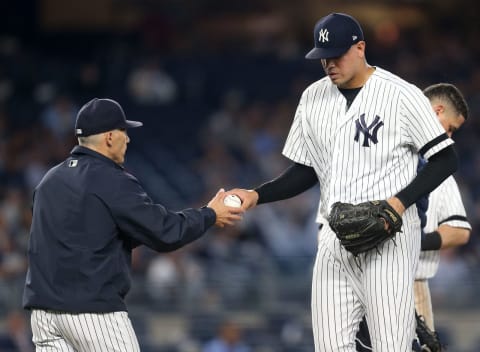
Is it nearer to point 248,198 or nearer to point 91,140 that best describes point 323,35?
point 248,198

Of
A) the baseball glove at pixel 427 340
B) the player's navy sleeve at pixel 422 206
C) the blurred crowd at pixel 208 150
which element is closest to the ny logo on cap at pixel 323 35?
the player's navy sleeve at pixel 422 206

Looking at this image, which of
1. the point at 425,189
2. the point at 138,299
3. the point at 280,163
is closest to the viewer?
the point at 425,189

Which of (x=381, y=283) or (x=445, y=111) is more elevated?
(x=445, y=111)

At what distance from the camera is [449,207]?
576 centimetres

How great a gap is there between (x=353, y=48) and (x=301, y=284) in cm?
617

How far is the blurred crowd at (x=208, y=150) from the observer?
10.8 metres

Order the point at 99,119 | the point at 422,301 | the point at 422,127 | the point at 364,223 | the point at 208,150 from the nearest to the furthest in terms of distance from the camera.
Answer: the point at 364,223
the point at 422,127
the point at 99,119
the point at 422,301
the point at 208,150

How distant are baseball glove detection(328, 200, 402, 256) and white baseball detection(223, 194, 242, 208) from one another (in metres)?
0.64

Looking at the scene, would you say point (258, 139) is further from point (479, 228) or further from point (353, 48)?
point (353, 48)

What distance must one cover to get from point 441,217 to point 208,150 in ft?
25.4

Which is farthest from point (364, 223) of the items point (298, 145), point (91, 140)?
point (91, 140)

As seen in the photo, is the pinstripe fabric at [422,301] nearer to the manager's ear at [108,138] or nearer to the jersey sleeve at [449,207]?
the jersey sleeve at [449,207]

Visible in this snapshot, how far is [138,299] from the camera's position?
35.3ft

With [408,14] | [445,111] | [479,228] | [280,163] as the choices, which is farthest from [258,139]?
[445,111]
